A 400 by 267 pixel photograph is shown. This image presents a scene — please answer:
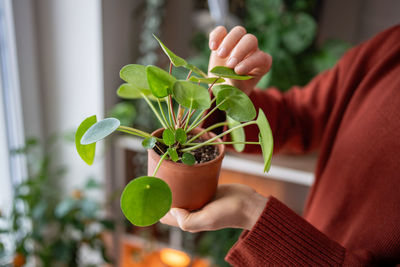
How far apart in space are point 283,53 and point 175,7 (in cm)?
63

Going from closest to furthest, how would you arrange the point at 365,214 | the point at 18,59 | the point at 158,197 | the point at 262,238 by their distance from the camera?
the point at 158,197 < the point at 262,238 < the point at 365,214 < the point at 18,59

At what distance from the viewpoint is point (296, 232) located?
592mm

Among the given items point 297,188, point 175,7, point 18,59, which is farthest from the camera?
point 175,7

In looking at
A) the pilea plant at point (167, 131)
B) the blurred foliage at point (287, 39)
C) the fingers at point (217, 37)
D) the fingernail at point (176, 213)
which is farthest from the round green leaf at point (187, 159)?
the blurred foliage at point (287, 39)

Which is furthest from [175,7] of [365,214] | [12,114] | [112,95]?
[365,214]

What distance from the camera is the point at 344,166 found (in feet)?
2.56

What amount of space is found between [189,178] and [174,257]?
134 cm

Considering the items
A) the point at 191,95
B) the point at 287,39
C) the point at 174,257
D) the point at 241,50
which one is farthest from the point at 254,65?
the point at 174,257

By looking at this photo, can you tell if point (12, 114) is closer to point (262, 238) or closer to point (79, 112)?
point (79, 112)

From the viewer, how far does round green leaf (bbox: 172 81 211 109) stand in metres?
0.46

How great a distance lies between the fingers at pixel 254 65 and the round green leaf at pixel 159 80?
13cm

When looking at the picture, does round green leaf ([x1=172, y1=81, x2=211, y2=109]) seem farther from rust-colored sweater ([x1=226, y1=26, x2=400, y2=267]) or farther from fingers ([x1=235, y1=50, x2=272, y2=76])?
rust-colored sweater ([x1=226, y1=26, x2=400, y2=267])

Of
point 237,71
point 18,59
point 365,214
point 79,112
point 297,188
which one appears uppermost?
point 237,71

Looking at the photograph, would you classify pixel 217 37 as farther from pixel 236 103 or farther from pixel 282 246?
pixel 282 246
